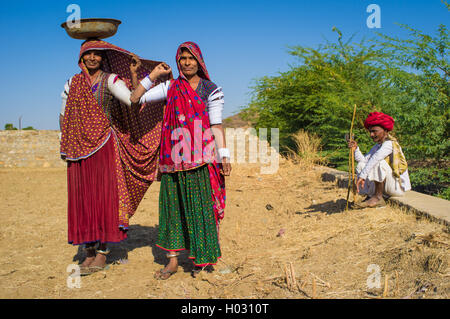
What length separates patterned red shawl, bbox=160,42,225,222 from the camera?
3.55 m

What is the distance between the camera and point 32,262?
426 cm

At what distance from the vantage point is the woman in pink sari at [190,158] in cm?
357

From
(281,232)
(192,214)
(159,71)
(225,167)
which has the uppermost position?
(159,71)

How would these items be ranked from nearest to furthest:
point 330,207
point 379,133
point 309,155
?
point 379,133 → point 330,207 → point 309,155

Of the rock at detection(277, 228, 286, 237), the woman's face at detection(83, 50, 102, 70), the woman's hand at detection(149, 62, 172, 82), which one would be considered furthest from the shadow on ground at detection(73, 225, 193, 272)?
the woman's face at detection(83, 50, 102, 70)

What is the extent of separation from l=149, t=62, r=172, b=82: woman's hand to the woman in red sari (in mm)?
246

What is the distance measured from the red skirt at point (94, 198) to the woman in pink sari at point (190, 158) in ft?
1.71

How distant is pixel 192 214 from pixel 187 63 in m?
1.39

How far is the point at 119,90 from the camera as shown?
12.4ft

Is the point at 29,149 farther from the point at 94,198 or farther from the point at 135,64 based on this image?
the point at 135,64

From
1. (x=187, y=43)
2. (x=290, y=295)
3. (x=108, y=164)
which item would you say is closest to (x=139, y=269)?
(x=108, y=164)

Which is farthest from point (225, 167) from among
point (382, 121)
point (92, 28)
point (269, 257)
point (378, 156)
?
point (382, 121)

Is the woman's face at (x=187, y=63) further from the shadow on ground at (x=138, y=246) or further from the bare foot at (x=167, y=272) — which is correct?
the shadow on ground at (x=138, y=246)

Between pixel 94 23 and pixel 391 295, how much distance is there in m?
3.42
